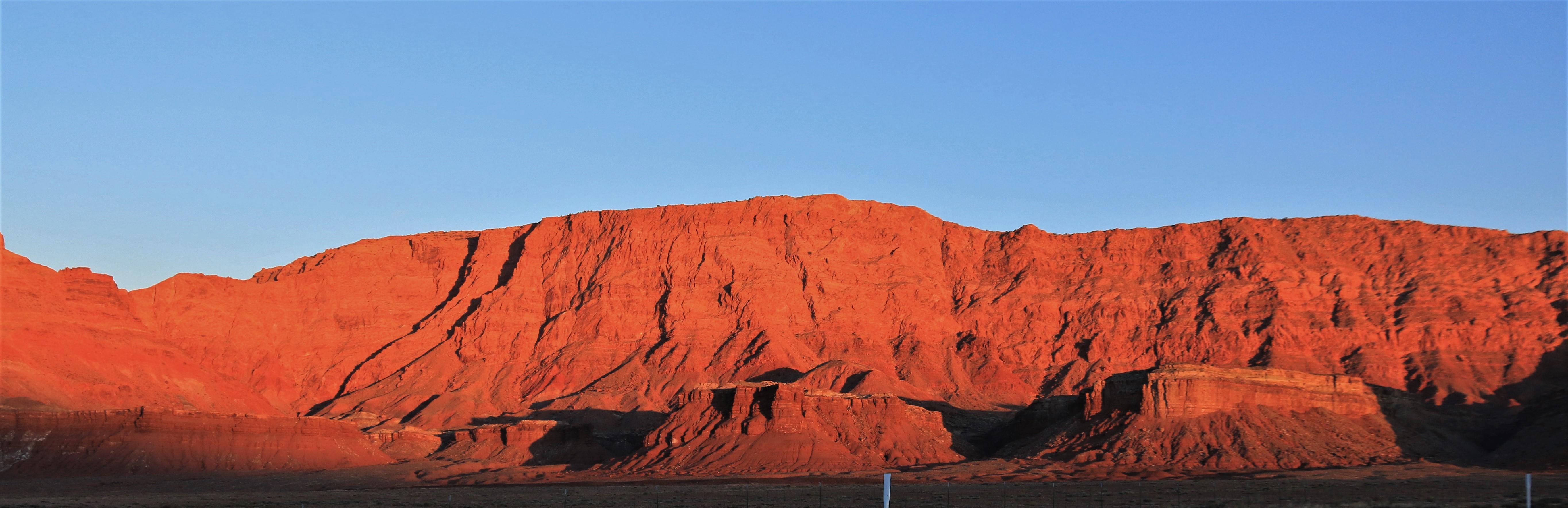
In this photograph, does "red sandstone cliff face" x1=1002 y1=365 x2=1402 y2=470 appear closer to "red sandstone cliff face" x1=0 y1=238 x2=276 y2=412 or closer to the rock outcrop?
the rock outcrop

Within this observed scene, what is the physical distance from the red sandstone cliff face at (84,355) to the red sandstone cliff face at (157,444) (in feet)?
28.2

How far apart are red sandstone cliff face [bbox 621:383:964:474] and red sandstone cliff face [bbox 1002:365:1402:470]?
8.21 meters

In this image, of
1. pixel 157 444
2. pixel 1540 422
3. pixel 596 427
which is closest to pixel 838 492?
pixel 157 444

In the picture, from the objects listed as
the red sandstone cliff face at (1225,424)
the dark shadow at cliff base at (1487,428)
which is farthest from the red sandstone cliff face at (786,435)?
the dark shadow at cliff base at (1487,428)

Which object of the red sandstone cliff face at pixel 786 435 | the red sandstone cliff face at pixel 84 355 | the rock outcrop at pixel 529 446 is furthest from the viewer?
the rock outcrop at pixel 529 446

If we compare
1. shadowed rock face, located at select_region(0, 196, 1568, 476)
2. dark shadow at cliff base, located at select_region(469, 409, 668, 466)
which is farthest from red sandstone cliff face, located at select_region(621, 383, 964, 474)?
shadowed rock face, located at select_region(0, 196, 1568, 476)

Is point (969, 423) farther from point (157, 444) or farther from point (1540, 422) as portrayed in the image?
point (157, 444)

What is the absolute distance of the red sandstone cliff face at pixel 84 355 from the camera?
106812mm

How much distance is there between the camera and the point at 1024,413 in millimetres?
108562

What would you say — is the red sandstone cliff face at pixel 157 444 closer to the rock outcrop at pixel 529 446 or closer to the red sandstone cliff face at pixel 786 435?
the rock outcrop at pixel 529 446

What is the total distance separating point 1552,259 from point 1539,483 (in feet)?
289

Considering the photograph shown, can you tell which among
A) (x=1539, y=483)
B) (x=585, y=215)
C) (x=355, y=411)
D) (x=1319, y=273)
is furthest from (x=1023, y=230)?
(x=1539, y=483)

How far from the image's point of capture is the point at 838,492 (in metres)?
71.3

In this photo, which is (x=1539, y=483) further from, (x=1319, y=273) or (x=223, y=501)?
(x=1319, y=273)
